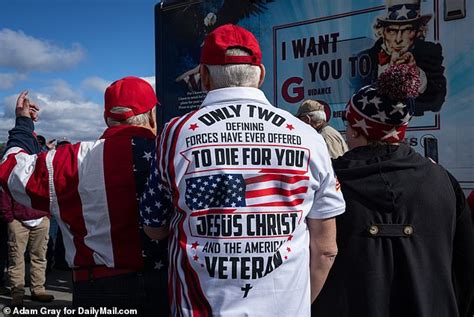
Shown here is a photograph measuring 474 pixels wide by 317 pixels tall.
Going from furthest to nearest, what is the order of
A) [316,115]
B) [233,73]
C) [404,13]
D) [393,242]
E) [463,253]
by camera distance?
[316,115], [404,13], [463,253], [393,242], [233,73]

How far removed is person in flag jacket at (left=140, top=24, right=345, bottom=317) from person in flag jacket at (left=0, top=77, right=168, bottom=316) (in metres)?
0.34

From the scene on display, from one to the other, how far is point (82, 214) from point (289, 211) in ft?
2.81

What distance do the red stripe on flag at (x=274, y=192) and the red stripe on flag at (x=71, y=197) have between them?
2.52 feet

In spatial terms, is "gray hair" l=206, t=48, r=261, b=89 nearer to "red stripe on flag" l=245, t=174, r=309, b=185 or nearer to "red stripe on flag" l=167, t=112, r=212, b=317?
"red stripe on flag" l=167, t=112, r=212, b=317

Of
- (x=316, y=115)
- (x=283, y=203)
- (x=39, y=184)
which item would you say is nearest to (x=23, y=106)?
(x=39, y=184)

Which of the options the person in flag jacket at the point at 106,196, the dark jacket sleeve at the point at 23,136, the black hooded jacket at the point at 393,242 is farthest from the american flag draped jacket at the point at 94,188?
the black hooded jacket at the point at 393,242

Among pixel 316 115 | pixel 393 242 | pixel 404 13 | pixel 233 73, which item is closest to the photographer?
pixel 233 73

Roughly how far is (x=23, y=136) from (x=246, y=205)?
1.15 metres

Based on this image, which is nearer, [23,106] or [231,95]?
[231,95]

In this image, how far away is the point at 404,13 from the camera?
12.3 ft

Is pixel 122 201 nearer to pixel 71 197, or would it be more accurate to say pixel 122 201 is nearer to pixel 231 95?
pixel 71 197

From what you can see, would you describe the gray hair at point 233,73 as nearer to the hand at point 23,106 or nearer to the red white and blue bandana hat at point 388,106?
the red white and blue bandana hat at point 388,106

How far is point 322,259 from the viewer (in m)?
1.71

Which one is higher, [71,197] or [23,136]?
[23,136]
